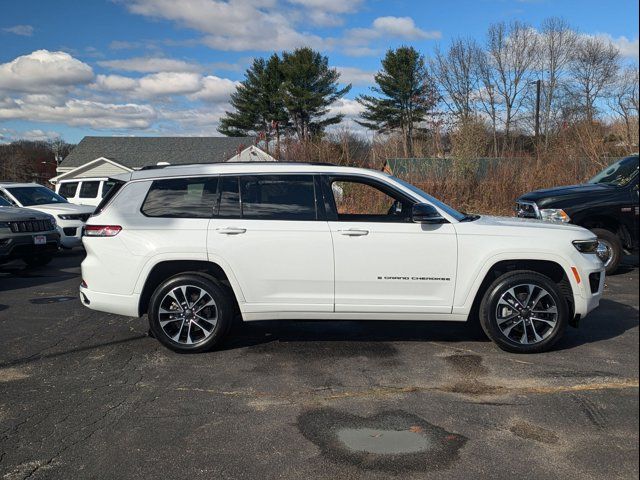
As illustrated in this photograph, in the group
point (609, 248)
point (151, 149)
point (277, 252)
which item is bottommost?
point (609, 248)

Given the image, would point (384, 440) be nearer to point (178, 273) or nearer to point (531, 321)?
point (531, 321)

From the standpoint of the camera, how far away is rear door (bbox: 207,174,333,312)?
5188 millimetres

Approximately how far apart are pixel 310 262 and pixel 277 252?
1.08 feet

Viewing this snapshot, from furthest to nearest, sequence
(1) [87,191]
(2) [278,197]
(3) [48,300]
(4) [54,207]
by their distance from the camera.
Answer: (1) [87,191] → (4) [54,207] → (3) [48,300] → (2) [278,197]

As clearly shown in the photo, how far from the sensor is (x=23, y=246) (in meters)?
10.1

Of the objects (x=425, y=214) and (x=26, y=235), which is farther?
(x=26, y=235)

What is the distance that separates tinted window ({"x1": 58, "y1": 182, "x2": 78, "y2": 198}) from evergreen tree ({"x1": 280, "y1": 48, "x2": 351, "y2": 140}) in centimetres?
2940

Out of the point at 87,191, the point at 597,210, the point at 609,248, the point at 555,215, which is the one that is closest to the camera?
the point at 597,210

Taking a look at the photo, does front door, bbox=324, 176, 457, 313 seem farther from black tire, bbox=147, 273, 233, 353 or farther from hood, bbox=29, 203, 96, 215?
hood, bbox=29, 203, 96, 215

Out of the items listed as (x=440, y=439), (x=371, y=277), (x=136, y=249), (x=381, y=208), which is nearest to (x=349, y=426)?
(x=440, y=439)

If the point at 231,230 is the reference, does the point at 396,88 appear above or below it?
above

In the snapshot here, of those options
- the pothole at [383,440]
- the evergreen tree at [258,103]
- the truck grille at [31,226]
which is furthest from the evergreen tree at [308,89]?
the pothole at [383,440]

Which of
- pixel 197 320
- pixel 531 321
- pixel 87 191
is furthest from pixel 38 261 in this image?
pixel 531 321

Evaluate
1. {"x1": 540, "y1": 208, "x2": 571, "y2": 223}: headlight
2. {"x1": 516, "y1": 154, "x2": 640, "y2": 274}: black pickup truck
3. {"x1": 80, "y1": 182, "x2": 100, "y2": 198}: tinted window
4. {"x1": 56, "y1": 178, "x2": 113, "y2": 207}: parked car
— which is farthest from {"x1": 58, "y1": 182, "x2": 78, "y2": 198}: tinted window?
{"x1": 540, "y1": 208, "x2": 571, "y2": 223}: headlight
